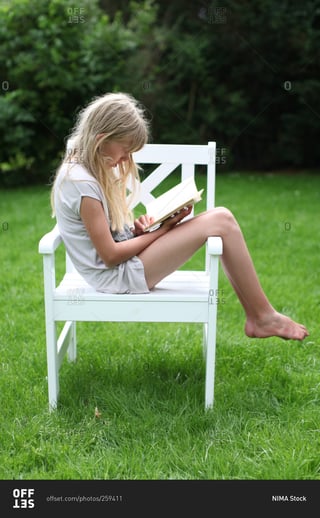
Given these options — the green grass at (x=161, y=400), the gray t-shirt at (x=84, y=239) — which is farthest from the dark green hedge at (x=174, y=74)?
the gray t-shirt at (x=84, y=239)

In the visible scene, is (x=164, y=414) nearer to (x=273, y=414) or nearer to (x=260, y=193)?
(x=273, y=414)

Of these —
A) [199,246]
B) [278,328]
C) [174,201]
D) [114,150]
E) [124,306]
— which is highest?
[114,150]

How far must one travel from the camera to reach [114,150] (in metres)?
2.26

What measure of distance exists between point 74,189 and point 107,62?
196 inches

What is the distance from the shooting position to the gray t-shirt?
2.21m

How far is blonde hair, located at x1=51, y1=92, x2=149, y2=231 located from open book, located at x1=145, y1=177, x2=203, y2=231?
0.13m

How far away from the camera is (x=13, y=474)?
197 cm

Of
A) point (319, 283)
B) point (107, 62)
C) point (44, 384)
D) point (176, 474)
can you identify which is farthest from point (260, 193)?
point (176, 474)

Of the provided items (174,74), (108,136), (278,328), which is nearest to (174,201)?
(108,136)

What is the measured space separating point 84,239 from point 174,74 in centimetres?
588
